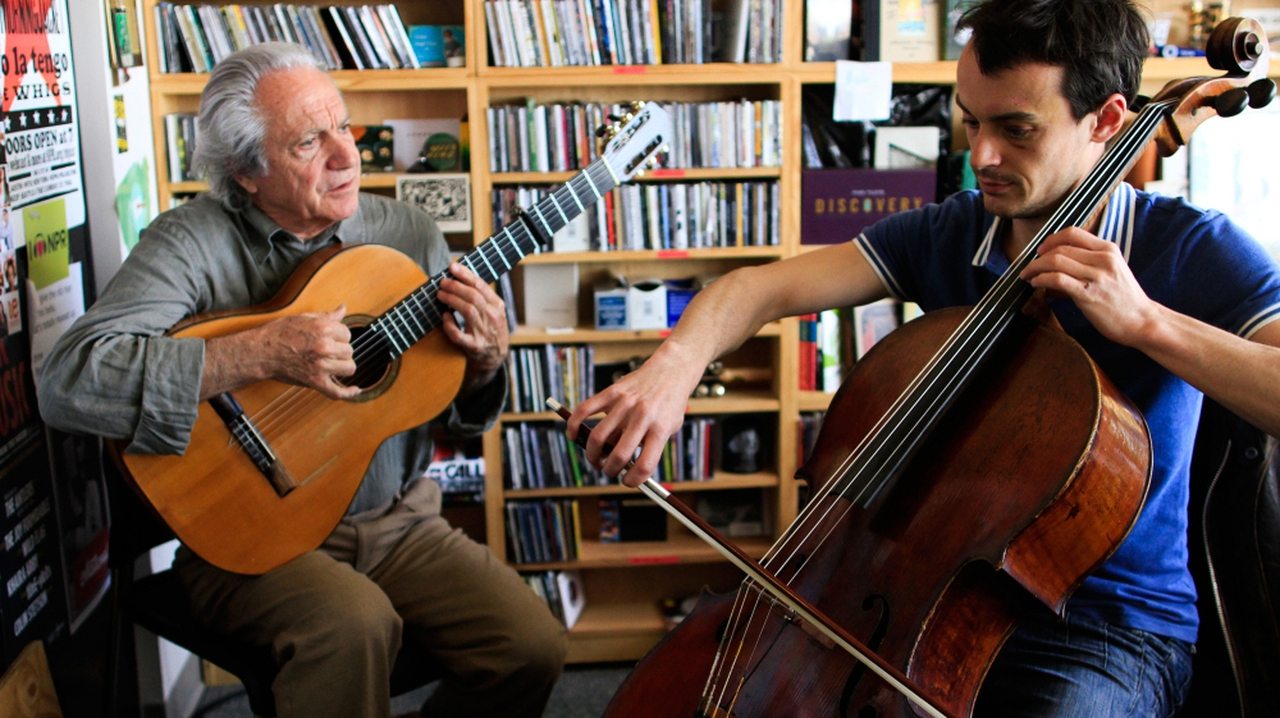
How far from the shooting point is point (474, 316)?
1.88 metres

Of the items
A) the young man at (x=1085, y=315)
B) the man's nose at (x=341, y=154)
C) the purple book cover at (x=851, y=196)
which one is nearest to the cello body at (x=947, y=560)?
the young man at (x=1085, y=315)

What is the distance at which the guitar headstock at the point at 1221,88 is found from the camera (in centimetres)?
128

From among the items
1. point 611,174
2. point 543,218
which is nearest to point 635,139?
point 611,174

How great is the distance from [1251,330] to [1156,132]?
25cm

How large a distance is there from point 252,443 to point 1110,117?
1.31 meters

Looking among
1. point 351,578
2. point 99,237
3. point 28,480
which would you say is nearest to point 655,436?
point 351,578

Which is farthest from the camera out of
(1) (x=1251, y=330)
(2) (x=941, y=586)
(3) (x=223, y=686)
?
(3) (x=223, y=686)

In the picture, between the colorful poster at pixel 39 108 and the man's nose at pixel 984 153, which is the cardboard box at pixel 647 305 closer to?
the colorful poster at pixel 39 108

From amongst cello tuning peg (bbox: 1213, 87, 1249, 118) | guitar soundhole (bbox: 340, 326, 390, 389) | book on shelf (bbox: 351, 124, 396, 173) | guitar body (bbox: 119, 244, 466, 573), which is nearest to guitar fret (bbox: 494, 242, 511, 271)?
guitar body (bbox: 119, 244, 466, 573)

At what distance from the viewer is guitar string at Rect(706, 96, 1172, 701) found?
4.09 ft

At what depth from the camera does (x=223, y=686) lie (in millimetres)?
2803

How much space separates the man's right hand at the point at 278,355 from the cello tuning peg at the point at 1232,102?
1.23m

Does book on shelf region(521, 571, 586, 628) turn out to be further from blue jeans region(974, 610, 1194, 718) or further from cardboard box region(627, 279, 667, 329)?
blue jeans region(974, 610, 1194, 718)

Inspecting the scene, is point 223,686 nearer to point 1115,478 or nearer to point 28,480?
point 28,480
